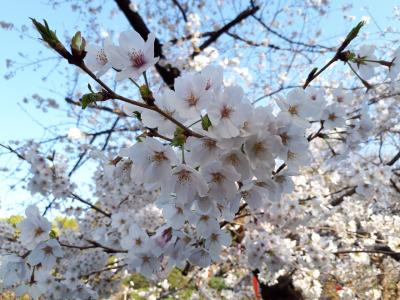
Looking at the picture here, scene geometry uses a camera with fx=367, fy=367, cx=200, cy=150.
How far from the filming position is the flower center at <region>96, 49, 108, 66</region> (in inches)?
50.4

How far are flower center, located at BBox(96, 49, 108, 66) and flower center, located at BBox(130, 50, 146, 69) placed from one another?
13cm

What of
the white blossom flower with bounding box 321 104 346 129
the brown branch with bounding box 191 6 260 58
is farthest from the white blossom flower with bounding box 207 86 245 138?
the brown branch with bounding box 191 6 260 58

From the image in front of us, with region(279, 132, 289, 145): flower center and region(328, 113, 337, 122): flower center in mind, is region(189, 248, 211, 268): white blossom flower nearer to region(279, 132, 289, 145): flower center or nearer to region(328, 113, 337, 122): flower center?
region(328, 113, 337, 122): flower center

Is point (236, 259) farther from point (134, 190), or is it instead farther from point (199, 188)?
point (199, 188)

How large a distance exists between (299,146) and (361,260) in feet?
11.6

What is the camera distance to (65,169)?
3.79 meters

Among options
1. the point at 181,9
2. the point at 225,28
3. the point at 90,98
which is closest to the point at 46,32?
the point at 90,98

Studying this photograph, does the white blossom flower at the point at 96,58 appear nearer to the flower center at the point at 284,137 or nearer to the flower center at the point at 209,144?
the flower center at the point at 209,144

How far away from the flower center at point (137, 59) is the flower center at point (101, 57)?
125 millimetres

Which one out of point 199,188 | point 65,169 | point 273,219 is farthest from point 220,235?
point 65,169

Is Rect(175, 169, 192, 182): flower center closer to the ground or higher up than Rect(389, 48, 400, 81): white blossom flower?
closer to the ground

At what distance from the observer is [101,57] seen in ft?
4.20

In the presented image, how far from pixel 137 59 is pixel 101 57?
0.15 meters

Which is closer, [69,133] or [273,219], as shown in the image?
[273,219]
